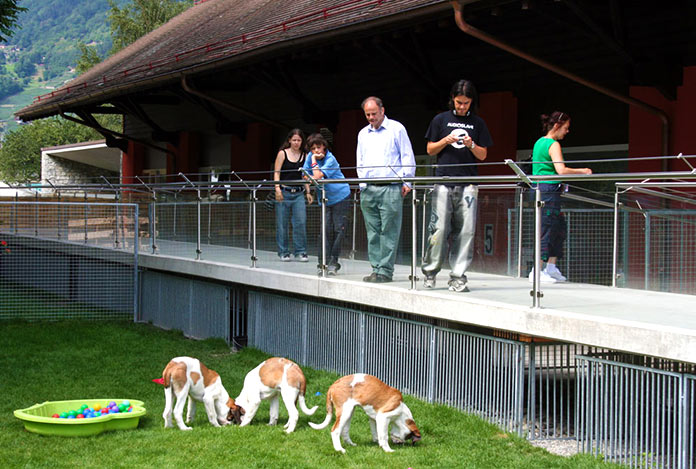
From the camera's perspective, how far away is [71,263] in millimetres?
15000

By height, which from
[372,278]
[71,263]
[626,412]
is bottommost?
[626,412]

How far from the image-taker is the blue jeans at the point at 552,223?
6445 millimetres

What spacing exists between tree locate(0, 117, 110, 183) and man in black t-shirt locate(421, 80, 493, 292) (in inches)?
2925

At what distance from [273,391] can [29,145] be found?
78.2 meters

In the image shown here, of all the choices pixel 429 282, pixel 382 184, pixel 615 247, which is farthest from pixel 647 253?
pixel 382 184

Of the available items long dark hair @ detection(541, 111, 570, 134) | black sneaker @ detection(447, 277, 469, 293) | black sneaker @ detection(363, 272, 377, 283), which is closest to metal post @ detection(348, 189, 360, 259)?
black sneaker @ detection(363, 272, 377, 283)

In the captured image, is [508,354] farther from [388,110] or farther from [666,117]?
[388,110]

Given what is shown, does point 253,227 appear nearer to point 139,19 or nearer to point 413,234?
point 413,234

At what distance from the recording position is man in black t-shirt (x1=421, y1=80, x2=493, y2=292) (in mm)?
7059

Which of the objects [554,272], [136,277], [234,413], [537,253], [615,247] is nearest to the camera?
[537,253]

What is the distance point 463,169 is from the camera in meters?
7.21

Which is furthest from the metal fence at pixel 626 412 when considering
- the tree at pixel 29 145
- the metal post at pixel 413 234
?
the tree at pixel 29 145

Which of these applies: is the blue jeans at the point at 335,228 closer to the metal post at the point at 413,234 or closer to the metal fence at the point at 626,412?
the metal post at the point at 413,234

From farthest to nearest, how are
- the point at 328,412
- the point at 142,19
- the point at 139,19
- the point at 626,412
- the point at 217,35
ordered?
the point at 139,19 < the point at 142,19 < the point at 217,35 < the point at 328,412 < the point at 626,412
